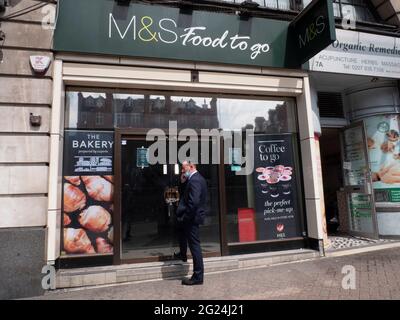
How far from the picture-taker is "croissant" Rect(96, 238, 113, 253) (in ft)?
18.4

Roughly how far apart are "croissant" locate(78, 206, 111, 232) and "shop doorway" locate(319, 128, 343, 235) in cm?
580

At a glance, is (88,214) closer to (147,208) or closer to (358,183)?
(147,208)

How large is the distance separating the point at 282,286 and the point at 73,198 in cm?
361

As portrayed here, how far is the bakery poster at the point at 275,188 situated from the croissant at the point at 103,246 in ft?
9.16

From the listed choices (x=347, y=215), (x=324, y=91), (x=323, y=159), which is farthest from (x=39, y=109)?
(x=323, y=159)

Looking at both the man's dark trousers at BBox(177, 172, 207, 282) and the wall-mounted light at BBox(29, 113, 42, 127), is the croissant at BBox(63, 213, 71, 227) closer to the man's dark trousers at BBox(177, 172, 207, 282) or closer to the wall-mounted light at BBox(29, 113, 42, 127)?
the wall-mounted light at BBox(29, 113, 42, 127)

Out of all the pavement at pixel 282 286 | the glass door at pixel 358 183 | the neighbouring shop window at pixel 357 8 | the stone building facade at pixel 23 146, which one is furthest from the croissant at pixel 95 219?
the neighbouring shop window at pixel 357 8

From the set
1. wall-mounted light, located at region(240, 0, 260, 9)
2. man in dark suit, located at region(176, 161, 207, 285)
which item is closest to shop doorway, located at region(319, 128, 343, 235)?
wall-mounted light, located at region(240, 0, 260, 9)

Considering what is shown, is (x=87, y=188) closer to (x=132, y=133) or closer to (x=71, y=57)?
(x=132, y=133)

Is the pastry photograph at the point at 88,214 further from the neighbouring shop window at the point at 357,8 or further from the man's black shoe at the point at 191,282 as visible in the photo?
the neighbouring shop window at the point at 357,8

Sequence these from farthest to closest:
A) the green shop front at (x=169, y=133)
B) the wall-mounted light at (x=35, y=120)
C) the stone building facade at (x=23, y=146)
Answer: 1. the green shop front at (x=169, y=133)
2. the wall-mounted light at (x=35, y=120)
3. the stone building facade at (x=23, y=146)

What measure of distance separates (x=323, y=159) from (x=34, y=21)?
9.46m

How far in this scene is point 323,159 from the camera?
11367 millimetres

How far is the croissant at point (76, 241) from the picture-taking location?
547cm
